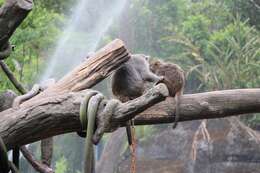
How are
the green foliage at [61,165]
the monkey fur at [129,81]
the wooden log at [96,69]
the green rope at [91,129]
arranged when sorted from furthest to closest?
the green foliage at [61,165]
the monkey fur at [129,81]
the wooden log at [96,69]
the green rope at [91,129]

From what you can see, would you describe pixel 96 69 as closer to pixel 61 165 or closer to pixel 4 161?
pixel 4 161

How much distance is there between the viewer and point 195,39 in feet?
44.3

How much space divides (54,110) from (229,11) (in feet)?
40.6

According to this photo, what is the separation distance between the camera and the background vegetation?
38.0ft

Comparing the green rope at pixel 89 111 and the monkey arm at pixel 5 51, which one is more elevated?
the monkey arm at pixel 5 51

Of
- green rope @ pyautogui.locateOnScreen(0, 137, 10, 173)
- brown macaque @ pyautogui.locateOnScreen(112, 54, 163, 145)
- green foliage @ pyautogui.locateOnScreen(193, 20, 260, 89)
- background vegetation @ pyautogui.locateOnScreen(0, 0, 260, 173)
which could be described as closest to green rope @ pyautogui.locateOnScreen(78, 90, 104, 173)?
green rope @ pyautogui.locateOnScreen(0, 137, 10, 173)

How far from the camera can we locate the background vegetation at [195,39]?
38.0ft

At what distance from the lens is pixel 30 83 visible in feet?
34.1

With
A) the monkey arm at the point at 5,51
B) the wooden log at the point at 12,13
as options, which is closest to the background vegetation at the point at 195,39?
the monkey arm at the point at 5,51

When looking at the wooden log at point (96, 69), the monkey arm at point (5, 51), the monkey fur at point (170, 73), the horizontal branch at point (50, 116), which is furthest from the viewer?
the monkey fur at point (170, 73)

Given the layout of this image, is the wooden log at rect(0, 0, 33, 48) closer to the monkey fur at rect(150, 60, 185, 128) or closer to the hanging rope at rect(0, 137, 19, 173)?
the hanging rope at rect(0, 137, 19, 173)

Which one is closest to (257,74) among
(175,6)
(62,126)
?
(175,6)

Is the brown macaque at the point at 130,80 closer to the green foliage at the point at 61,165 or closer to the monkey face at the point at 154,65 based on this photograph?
the monkey face at the point at 154,65

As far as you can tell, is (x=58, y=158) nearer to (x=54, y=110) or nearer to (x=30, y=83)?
(x=30, y=83)
